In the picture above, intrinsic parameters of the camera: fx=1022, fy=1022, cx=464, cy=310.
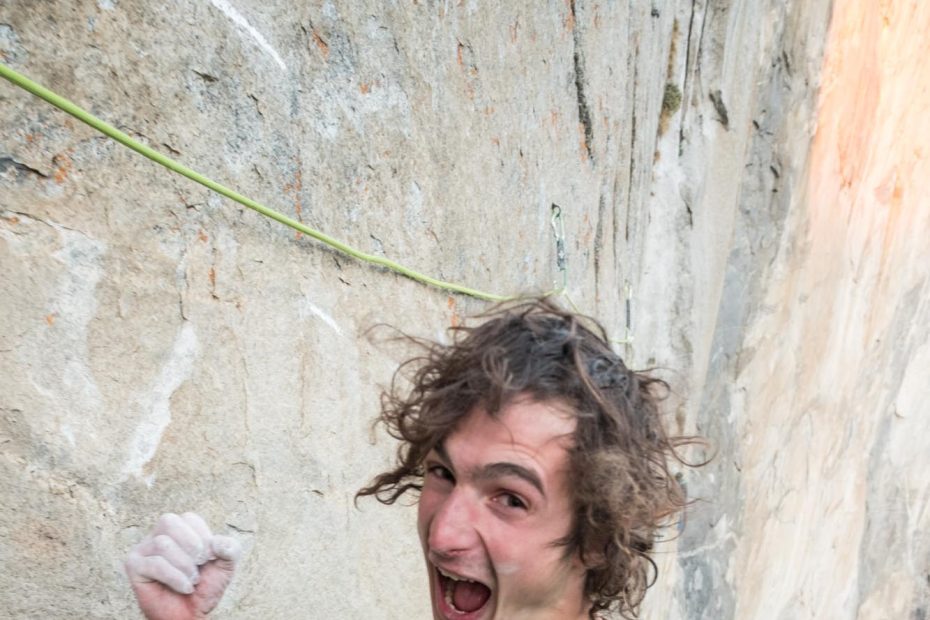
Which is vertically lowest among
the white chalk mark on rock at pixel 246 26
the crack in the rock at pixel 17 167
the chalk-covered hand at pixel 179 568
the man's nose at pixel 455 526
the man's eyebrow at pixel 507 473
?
the chalk-covered hand at pixel 179 568

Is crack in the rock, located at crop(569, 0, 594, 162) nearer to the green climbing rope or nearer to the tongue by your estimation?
the green climbing rope

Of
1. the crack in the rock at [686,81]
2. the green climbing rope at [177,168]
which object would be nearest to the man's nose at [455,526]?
the green climbing rope at [177,168]

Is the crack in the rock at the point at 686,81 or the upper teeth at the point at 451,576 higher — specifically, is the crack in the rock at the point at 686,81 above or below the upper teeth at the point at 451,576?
above

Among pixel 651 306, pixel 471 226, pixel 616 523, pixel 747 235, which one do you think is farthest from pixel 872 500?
pixel 616 523

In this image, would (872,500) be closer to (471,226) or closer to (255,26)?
(471,226)

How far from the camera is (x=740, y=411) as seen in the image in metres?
4.55

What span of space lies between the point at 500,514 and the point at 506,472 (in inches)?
2.3

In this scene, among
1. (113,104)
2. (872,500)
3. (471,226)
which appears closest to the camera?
(113,104)

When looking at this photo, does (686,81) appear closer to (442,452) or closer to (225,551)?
(442,452)

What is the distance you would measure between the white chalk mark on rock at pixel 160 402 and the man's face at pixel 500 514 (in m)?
0.44

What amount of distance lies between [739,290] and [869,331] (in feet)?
4.39

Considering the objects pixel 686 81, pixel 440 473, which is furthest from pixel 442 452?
pixel 686 81

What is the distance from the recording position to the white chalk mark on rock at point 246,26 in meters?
1.62

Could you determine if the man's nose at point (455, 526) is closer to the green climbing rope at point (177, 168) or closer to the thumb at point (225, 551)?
the thumb at point (225, 551)
